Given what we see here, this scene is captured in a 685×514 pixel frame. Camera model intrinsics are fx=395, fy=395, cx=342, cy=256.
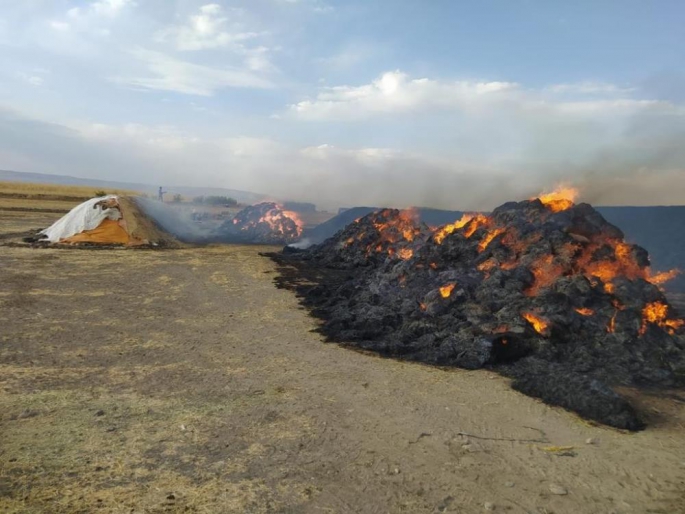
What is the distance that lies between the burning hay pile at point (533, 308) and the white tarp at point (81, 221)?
1962 cm

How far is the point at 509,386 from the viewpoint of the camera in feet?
33.7

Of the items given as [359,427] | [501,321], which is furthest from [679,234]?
[359,427]

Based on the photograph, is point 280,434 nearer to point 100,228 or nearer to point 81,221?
point 100,228

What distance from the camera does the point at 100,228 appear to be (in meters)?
30.5

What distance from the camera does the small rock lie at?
6.05m

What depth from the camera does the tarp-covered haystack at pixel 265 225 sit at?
181ft

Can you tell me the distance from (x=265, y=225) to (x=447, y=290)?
47.2 m

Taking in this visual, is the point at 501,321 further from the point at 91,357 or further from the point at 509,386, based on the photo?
the point at 91,357

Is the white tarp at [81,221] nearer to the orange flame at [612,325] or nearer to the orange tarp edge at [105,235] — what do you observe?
the orange tarp edge at [105,235]

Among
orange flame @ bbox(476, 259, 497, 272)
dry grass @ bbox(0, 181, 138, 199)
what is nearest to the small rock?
orange flame @ bbox(476, 259, 497, 272)

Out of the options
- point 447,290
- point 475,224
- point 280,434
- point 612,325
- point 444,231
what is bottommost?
point 280,434

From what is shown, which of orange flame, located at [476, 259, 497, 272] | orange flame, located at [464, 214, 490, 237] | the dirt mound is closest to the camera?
orange flame, located at [476, 259, 497, 272]

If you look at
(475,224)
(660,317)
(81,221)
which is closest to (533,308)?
(660,317)

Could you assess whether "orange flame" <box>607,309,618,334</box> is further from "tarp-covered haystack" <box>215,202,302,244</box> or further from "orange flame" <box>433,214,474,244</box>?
"tarp-covered haystack" <box>215,202,302,244</box>
